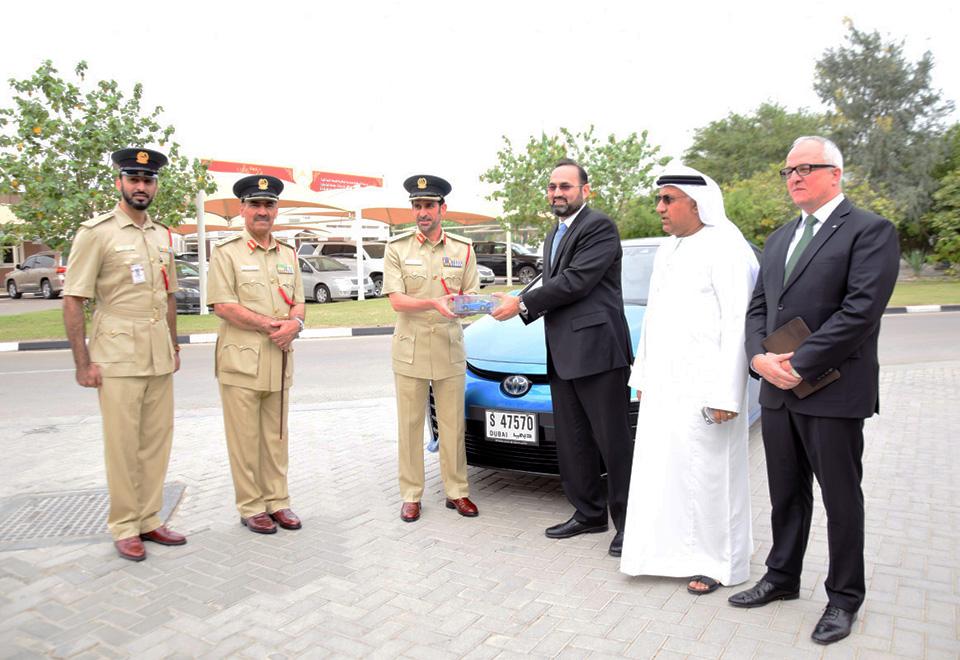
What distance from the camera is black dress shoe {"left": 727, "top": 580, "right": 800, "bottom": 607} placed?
9.84 feet

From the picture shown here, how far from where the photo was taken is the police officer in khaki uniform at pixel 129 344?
353cm

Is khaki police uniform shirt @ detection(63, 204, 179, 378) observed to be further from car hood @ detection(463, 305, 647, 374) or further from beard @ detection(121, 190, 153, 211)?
car hood @ detection(463, 305, 647, 374)

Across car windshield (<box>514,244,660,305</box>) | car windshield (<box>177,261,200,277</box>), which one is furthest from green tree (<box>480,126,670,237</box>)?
car windshield (<box>514,244,660,305</box>)

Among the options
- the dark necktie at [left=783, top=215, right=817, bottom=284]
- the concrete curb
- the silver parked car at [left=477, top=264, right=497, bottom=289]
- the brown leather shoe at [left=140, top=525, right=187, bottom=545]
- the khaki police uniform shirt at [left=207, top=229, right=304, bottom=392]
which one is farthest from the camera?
the silver parked car at [left=477, top=264, right=497, bottom=289]

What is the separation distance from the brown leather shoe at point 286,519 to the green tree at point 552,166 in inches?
735

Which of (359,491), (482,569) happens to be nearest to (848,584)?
(482,569)

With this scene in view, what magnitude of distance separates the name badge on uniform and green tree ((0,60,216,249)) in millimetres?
10352

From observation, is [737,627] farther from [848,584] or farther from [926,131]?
[926,131]

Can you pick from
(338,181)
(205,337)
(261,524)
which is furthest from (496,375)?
(338,181)

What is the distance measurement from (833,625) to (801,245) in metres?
1.50

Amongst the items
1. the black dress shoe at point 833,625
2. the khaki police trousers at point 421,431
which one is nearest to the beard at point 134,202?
the khaki police trousers at point 421,431

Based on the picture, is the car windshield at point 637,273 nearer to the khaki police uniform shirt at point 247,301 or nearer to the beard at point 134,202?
the khaki police uniform shirt at point 247,301

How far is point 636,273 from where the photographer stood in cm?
563

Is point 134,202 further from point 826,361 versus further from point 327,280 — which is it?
point 327,280
